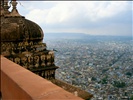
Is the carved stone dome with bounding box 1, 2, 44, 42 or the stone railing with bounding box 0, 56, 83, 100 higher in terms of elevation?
the carved stone dome with bounding box 1, 2, 44, 42

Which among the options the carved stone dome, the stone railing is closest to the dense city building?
the carved stone dome

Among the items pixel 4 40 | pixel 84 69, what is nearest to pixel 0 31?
pixel 4 40

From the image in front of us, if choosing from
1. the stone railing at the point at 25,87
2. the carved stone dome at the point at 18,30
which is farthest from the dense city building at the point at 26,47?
the stone railing at the point at 25,87

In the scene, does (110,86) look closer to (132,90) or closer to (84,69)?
(132,90)

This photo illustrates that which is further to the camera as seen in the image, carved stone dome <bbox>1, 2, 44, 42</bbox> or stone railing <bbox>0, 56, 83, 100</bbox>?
carved stone dome <bbox>1, 2, 44, 42</bbox>

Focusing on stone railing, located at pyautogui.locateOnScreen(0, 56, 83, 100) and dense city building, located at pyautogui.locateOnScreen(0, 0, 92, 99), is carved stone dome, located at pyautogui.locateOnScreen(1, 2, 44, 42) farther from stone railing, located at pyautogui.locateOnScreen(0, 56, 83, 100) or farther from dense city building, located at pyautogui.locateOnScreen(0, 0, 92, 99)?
stone railing, located at pyautogui.locateOnScreen(0, 56, 83, 100)

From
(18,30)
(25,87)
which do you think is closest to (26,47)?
(18,30)
